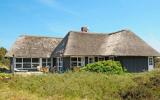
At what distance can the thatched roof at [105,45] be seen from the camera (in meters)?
39.3

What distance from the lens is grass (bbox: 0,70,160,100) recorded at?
22172 mm

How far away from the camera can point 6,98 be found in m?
19.3

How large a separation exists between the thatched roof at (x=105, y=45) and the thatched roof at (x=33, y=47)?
7.50 ft

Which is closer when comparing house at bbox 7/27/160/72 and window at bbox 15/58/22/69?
house at bbox 7/27/160/72

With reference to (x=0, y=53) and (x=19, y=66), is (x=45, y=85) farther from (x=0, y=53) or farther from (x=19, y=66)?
(x=0, y=53)

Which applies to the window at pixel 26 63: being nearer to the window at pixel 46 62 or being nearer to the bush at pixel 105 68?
the window at pixel 46 62

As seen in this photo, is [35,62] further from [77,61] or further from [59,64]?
[77,61]

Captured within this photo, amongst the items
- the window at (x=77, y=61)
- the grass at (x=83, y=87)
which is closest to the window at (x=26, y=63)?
the window at (x=77, y=61)

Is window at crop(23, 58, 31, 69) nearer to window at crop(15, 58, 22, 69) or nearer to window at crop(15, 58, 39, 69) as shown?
window at crop(15, 58, 39, 69)

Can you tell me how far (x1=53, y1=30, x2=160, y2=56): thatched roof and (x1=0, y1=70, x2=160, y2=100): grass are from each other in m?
13.1

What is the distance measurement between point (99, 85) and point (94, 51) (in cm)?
1703

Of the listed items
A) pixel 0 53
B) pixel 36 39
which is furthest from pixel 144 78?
pixel 0 53

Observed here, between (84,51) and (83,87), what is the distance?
55.5 ft

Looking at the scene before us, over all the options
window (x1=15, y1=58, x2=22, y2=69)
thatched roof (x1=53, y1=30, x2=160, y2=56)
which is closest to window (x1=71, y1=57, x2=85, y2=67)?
thatched roof (x1=53, y1=30, x2=160, y2=56)
